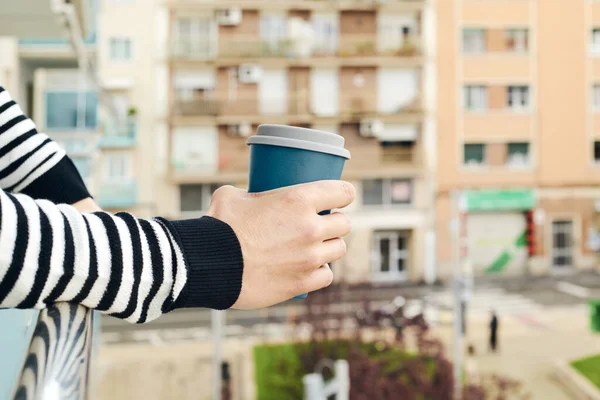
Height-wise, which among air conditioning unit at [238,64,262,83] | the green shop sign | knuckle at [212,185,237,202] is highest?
air conditioning unit at [238,64,262,83]

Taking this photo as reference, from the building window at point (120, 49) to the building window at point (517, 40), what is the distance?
8.76 m

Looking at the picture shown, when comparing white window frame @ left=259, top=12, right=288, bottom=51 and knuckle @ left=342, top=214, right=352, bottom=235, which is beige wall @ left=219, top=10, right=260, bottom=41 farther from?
knuckle @ left=342, top=214, right=352, bottom=235

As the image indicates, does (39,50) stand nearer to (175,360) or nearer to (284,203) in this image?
(175,360)

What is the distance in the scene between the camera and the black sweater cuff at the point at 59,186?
2.84 feet

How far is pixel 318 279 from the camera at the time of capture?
2.37 feet

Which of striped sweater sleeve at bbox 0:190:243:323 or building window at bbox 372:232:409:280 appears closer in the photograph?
striped sweater sleeve at bbox 0:190:243:323

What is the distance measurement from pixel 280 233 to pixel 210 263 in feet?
0.31

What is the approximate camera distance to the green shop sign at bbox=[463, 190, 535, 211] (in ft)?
47.1

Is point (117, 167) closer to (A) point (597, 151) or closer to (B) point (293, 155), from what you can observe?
(A) point (597, 151)

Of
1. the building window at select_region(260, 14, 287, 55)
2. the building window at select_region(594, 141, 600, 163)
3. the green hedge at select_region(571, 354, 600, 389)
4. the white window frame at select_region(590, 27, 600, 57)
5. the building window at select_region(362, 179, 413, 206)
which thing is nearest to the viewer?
the green hedge at select_region(571, 354, 600, 389)

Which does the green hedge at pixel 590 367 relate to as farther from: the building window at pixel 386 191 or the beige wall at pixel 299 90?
the beige wall at pixel 299 90

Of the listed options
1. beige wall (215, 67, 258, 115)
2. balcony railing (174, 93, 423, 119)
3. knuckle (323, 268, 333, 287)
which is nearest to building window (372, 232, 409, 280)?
balcony railing (174, 93, 423, 119)

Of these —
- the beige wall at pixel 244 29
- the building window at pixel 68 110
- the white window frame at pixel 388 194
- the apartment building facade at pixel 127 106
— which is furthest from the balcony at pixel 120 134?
the white window frame at pixel 388 194

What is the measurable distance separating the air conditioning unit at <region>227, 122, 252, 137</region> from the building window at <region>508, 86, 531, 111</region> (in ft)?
20.4
